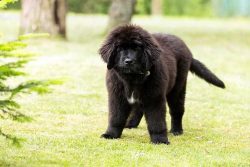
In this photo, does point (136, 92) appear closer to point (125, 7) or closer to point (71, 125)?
point (71, 125)

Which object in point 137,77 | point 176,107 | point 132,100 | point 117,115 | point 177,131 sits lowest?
point 177,131

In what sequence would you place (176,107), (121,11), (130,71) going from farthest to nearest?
(121,11), (176,107), (130,71)

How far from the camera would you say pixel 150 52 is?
7836 mm

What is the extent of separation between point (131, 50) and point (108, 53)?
0.29 metres

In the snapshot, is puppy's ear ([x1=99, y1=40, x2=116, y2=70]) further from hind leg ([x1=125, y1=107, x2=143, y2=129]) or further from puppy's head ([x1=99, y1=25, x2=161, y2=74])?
hind leg ([x1=125, y1=107, x2=143, y2=129])

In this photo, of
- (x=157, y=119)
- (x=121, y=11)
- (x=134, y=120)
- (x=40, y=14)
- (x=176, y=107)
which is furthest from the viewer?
(x=121, y=11)

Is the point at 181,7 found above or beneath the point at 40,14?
beneath

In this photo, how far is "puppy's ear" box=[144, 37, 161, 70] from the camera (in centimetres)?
784

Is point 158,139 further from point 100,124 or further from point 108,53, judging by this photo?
point 100,124

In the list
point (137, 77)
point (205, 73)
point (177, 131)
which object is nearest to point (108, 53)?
point (137, 77)

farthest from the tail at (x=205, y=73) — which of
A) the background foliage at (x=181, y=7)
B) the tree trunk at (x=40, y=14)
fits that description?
the background foliage at (x=181, y=7)

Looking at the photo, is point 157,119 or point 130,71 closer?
point 130,71

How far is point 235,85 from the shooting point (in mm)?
14891

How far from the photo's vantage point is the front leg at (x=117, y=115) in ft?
26.7
